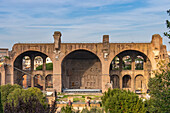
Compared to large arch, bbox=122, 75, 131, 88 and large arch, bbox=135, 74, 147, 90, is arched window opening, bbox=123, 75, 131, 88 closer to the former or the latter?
large arch, bbox=122, 75, 131, 88

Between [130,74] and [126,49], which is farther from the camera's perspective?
[130,74]

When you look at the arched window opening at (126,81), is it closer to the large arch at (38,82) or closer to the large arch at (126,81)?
the large arch at (126,81)

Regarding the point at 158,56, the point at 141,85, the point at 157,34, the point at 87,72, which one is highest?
the point at 157,34

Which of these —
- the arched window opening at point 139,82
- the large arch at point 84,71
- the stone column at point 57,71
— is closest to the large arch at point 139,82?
the arched window opening at point 139,82

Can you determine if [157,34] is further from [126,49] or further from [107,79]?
[107,79]

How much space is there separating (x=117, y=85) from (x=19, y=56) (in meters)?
18.9

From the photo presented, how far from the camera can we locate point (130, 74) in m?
39.6

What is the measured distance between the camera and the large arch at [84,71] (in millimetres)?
42281

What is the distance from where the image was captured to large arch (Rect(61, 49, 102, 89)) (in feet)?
139

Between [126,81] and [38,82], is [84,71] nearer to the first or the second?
[126,81]

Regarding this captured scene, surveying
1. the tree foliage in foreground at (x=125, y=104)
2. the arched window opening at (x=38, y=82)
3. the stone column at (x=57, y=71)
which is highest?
the stone column at (x=57, y=71)

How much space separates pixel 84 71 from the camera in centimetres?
4250

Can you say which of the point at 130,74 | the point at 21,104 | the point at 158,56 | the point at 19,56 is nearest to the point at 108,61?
the point at 130,74

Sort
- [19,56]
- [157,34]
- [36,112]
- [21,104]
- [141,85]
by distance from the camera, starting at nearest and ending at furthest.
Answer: [36,112]
[21,104]
[157,34]
[19,56]
[141,85]
